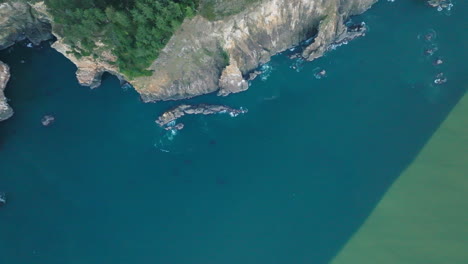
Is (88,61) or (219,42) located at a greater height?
(219,42)

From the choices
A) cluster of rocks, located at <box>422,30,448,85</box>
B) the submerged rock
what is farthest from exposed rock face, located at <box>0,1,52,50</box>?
the submerged rock

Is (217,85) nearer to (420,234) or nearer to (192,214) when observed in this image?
(192,214)

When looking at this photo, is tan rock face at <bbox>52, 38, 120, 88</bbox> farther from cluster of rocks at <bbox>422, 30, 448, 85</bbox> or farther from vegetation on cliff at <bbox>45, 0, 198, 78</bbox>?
cluster of rocks at <bbox>422, 30, 448, 85</bbox>

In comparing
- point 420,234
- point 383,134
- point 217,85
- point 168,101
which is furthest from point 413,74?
point 168,101

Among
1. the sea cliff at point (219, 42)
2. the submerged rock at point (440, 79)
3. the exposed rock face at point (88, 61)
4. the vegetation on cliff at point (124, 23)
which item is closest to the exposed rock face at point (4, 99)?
the sea cliff at point (219, 42)

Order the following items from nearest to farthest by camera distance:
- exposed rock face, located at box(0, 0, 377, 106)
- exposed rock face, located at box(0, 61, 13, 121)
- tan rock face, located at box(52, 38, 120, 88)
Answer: exposed rock face, located at box(0, 0, 377, 106), tan rock face, located at box(52, 38, 120, 88), exposed rock face, located at box(0, 61, 13, 121)

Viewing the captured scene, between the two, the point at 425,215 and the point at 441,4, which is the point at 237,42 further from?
the point at 425,215

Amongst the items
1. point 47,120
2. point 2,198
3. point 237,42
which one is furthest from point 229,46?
point 2,198
